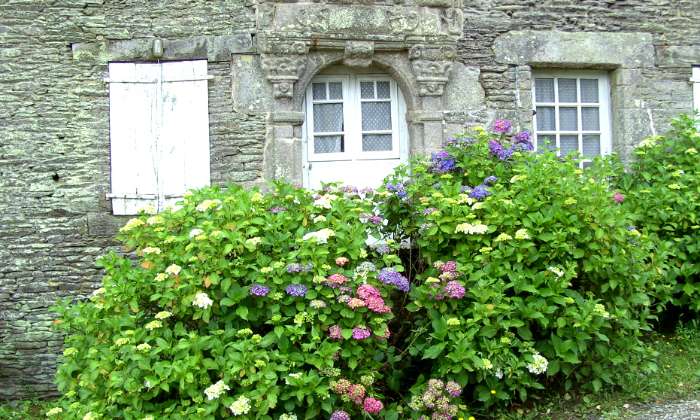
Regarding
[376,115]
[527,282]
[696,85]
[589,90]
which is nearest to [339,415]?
[527,282]

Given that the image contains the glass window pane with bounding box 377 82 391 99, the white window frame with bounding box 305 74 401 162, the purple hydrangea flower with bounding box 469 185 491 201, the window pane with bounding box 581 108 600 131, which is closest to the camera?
the purple hydrangea flower with bounding box 469 185 491 201

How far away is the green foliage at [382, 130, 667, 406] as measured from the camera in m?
4.20

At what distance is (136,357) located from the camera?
12.2 feet

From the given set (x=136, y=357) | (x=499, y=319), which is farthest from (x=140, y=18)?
(x=499, y=319)

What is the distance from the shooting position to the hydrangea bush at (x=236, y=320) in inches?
146

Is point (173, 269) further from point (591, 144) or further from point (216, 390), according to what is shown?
point (591, 144)

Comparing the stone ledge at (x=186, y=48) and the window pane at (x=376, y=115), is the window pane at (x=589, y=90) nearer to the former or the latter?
the window pane at (x=376, y=115)

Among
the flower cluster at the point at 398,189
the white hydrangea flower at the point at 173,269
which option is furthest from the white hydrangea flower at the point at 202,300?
the flower cluster at the point at 398,189

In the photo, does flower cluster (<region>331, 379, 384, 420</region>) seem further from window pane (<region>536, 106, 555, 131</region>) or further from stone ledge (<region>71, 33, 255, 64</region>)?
window pane (<region>536, 106, 555, 131</region>)

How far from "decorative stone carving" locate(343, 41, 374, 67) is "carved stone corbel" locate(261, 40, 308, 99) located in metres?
0.40

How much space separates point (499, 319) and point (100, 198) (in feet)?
12.8

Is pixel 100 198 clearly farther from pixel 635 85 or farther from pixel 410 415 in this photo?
pixel 635 85

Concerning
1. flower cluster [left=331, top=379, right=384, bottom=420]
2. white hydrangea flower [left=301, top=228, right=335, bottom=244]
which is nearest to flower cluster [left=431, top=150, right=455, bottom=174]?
white hydrangea flower [left=301, top=228, right=335, bottom=244]

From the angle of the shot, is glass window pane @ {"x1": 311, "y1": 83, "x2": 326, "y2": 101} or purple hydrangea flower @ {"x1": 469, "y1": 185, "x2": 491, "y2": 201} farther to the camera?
glass window pane @ {"x1": 311, "y1": 83, "x2": 326, "y2": 101}
